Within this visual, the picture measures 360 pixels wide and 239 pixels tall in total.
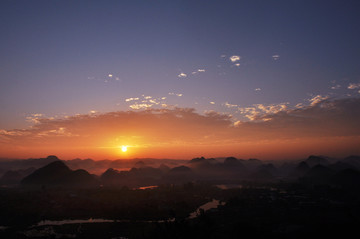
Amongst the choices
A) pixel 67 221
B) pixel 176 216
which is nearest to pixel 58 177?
pixel 67 221

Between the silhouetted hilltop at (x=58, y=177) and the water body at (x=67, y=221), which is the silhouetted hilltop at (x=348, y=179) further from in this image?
the silhouetted hilltop at (x=58, y=177)

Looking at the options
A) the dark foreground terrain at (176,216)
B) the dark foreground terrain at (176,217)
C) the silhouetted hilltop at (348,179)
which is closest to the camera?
the dark foreground terrain at (176,217)

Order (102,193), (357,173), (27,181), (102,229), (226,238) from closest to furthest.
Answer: (226,238) < (102,229) < (102,193) < (357,173) < (27,181)

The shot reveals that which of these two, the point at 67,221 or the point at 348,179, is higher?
the point at 67,221

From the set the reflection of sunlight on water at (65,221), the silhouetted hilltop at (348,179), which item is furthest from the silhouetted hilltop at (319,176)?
the reflection of sunlight on water at (65,221)

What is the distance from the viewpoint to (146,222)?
5941 centimetres

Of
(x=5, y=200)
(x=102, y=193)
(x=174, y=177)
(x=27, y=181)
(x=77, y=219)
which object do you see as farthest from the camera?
(x=174, y=177)

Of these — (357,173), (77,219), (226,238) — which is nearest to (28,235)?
(77,219)

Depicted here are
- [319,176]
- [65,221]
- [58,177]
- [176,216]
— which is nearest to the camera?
[65,221]

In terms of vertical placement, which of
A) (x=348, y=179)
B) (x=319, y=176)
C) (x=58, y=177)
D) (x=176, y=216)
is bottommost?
(x=319, y=176)

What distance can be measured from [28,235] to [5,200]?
4434 cm

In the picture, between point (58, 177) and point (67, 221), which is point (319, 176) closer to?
point (67, 221)

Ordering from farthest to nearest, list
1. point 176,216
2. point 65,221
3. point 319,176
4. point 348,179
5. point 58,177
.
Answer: point 319,176 < point 58,177 < point 348,179 < point 176,216 < point 65,221

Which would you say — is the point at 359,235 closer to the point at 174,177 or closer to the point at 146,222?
the point at 146,222
